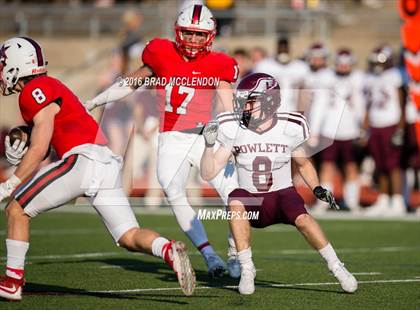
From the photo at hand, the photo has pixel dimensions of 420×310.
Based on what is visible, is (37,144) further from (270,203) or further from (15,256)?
(270,203)

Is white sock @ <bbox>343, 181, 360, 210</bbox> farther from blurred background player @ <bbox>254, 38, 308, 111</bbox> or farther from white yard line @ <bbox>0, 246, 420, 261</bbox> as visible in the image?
white yard line @ <bbox>0, 246, 420, 261</bbox>

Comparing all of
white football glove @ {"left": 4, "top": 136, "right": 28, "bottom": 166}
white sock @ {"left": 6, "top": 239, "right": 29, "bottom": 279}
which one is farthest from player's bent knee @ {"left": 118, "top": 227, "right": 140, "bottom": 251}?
white football glove @ {"left": 4, "top": 136, "right": 28, "bottom": 166}

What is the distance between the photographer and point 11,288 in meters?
→ 6.04

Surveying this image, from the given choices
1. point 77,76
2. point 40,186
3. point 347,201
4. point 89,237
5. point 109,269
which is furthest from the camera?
point 77,76

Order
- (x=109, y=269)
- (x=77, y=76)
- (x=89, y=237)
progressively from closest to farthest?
(x=109, y=269) < (x=89, y=237) < (x=77, y=76)

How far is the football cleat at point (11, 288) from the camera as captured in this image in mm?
6039

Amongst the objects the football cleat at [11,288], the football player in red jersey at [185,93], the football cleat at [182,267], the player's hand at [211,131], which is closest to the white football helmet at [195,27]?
the football player in red jersey at [185,93]

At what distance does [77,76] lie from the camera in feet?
62.3

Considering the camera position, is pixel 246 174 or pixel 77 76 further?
pixel 77 76

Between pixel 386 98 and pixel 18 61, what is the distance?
7.86 m

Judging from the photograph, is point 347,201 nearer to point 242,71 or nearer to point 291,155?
point 242,71

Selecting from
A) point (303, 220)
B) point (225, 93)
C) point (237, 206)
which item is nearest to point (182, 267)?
point (237, 206)

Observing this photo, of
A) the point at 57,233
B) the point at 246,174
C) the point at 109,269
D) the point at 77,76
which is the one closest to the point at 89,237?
the point at 57,233

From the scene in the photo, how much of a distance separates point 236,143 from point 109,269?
67.4 inches
